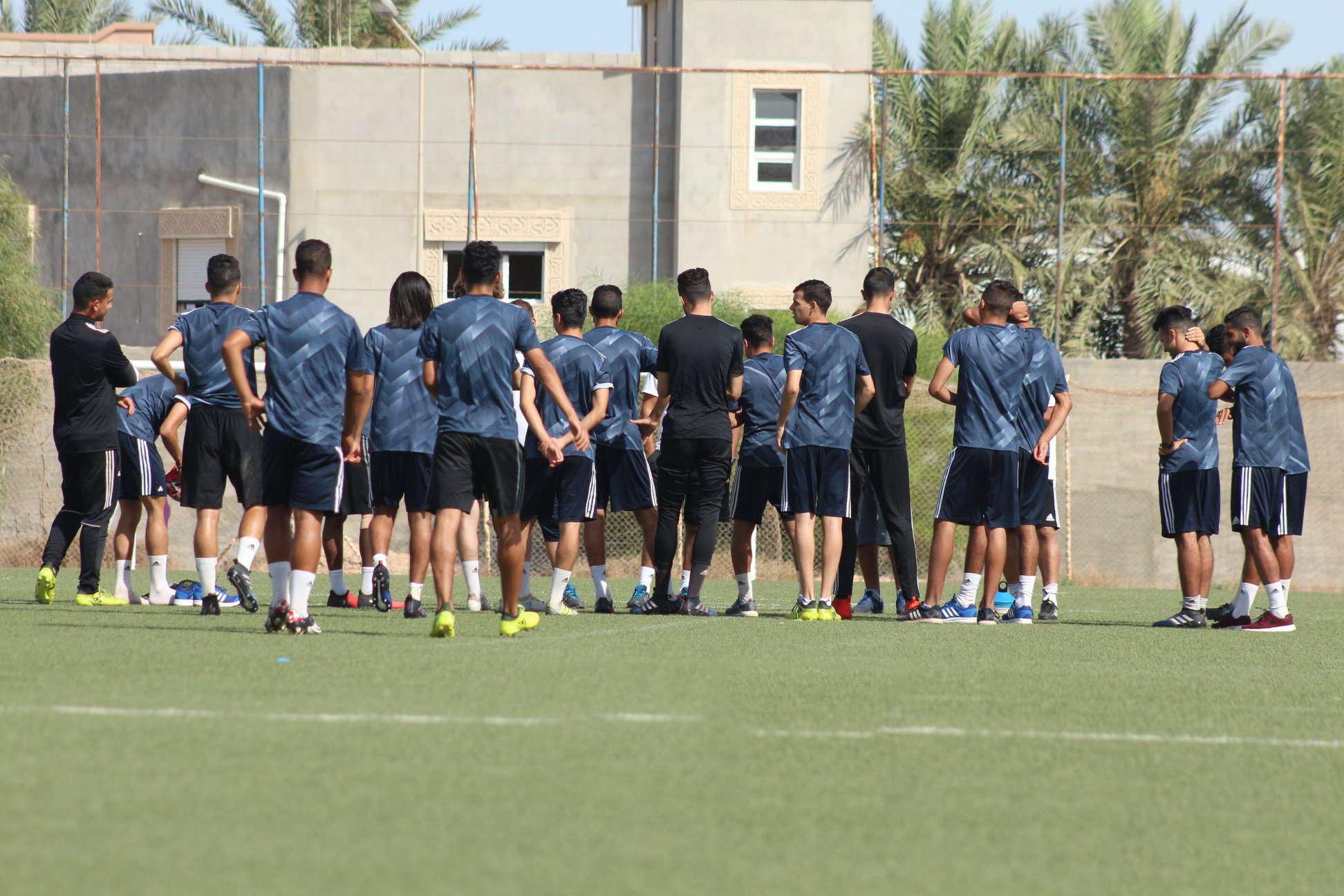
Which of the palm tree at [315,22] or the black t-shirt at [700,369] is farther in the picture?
the palm tree at [315,22]

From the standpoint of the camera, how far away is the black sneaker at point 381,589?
1025cm

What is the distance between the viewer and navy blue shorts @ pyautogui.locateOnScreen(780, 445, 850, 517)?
10070 mm

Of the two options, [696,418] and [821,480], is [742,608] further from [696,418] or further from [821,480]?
[696,418]

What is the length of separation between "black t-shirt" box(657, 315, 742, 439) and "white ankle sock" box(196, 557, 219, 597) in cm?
301

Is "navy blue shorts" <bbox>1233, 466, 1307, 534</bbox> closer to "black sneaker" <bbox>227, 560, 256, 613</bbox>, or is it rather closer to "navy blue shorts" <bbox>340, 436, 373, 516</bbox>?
"navy blue shorts" <bbox>340, 436, 373, 516</bbox>

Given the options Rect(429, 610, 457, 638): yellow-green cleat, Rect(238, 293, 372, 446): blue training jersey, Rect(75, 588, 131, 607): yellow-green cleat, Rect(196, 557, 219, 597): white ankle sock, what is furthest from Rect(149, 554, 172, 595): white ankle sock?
Rect(429, 610, 457, 638): yellow-green cleat

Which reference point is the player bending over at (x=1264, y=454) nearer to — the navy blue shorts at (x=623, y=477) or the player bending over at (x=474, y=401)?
the navy blue shorts at (x=623, y=477)

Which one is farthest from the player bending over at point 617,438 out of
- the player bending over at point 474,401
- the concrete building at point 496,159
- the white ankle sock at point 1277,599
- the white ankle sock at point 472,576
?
the concrete building at point 496,159

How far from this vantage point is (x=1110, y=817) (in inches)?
163

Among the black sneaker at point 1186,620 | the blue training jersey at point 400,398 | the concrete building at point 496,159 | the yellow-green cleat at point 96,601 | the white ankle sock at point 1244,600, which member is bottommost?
the black sneaker at point 1186,620

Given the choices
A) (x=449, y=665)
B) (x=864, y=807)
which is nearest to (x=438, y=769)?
(x=864, y=807)

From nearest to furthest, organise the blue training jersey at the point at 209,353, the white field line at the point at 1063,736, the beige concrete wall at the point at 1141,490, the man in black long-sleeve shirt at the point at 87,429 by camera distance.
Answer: the white field line at the point at 1063,736 → the blue training jersey at the point at 209,353 → the man in black long-sleeve shirt at the point at 87,429 → the beige concrete wall at the point at 1141,490

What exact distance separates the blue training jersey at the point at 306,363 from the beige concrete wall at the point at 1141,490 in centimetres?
1127

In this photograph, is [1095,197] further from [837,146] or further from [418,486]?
[418,486]
